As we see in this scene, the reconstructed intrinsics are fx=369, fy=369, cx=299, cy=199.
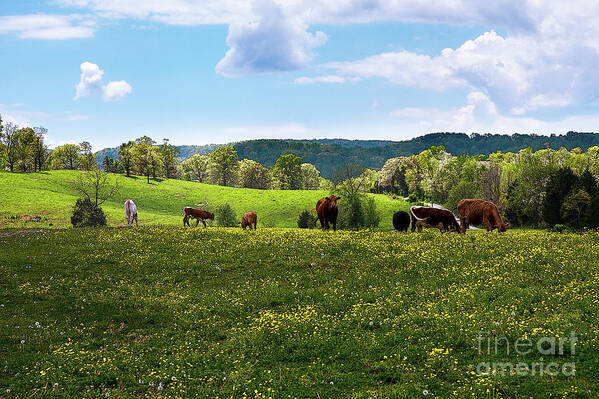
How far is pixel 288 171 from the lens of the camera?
150 m

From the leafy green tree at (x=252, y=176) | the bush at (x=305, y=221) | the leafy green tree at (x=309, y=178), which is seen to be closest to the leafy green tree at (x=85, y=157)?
the leafy green tree at (x=252, y=176)

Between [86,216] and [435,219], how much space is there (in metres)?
52.6

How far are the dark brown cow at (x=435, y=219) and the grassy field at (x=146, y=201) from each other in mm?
50770

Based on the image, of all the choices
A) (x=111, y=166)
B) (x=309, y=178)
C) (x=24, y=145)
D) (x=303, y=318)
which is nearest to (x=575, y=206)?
(x=303, y=318)

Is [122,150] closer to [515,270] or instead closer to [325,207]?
[325,207]

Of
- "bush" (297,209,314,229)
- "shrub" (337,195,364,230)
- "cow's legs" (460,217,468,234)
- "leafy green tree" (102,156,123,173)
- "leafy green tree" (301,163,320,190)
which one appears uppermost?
"leafy green tree" (102,156,123,173)

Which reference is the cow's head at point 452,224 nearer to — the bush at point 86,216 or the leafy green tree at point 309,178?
the bush at point 86,216

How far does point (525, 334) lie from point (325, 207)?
19639 millimetres

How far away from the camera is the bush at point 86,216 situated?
57.7m

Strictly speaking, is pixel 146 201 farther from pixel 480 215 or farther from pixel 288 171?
pixel 480 215

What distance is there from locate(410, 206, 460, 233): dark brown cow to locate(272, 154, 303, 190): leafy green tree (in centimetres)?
12230

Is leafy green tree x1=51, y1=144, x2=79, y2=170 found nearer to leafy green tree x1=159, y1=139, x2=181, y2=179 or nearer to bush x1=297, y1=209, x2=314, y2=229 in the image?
leafy green tree x1=159, y1=139, x2=181, y2=179

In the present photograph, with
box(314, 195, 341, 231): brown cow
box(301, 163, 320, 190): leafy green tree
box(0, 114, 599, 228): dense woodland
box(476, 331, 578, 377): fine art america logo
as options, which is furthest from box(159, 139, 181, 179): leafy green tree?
box(476, 331, 578, 377): fine art america logo

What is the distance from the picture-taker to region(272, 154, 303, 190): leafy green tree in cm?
14912
